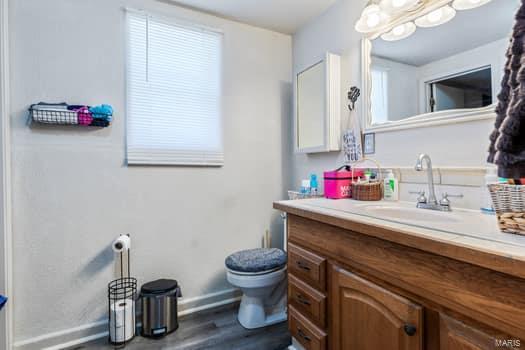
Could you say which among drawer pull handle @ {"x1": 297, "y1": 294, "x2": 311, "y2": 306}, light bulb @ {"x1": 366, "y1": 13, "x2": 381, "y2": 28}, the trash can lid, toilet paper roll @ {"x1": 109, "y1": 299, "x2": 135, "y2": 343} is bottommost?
toilet paper roll @ {"x1": 109, "y1": 299, "x2": 135, "y2": 343}

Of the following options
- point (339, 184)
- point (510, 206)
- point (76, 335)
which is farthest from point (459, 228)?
point (76, 335)

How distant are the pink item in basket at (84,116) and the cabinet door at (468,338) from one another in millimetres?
1894

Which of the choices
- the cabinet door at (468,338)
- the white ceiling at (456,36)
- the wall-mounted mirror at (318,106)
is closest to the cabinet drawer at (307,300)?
the cabinet door at (468,338)

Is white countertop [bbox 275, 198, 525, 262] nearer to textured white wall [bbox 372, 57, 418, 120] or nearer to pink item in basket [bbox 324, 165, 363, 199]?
pink item in basket [bbox 324, 165, 363, 199]

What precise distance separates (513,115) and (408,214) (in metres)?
0.67

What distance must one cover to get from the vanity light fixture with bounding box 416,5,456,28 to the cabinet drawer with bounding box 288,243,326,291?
1.27 m

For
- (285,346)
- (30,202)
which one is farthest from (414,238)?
(30,202)

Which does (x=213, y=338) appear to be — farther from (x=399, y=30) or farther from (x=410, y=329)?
(x=399, y=30)

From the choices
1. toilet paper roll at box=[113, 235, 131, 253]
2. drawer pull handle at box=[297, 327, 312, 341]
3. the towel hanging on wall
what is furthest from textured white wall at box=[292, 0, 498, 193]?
toilet paper roll at box=[113, 235, 131, 253]

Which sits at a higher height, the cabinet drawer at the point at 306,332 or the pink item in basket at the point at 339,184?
the pink item in basket at the point at 339,184

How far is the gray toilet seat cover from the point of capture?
1.64m

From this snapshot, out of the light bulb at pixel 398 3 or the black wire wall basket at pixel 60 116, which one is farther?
the black wire wall basket at pixel 60 116

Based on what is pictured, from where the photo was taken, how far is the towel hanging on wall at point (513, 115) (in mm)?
619

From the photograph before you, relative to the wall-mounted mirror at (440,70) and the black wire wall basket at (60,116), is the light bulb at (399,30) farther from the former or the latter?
the black wire wall basket at (60,116)
